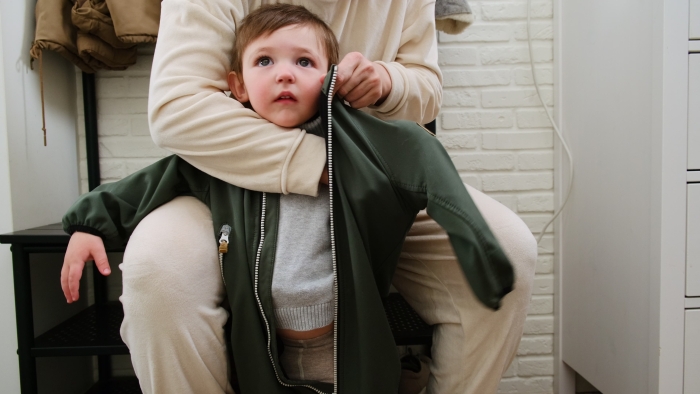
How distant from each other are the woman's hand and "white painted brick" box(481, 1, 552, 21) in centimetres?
74

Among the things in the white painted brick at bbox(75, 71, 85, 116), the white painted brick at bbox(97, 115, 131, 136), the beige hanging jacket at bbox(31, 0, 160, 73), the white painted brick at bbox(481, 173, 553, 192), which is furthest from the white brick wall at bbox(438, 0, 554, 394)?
the white painted brick at bbox(75, 71, 85, 116)

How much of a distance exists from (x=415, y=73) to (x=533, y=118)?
0.65 meters

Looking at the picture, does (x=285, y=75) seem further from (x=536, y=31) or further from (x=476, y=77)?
(x=536, y=31)

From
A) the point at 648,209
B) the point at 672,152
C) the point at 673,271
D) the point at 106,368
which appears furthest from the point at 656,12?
the point at 106,368

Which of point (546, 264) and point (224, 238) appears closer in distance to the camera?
point (224, 238)

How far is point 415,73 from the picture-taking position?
0.93m

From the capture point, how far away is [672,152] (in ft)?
2.83

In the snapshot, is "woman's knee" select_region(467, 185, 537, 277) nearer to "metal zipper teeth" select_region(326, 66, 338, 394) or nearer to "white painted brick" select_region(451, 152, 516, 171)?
"metal zipper teeth" select_region(326, 66, 338, 394)

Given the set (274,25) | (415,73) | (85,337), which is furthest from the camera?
(85,337)

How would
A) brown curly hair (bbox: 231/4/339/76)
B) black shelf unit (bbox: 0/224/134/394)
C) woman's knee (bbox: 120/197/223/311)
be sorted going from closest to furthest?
1. woman's knee (bbox: 120/197/223/311)
2. brown curly hair (bbox: 231/4/339/76)
3. black shelf unit (bbox: 0/224/134/394)

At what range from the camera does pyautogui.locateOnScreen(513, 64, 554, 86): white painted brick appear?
142 centimetres

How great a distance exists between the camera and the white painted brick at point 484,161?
4.73 feet

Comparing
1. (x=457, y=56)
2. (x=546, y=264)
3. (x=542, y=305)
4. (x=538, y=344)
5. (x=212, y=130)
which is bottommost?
(x=538, y=344)

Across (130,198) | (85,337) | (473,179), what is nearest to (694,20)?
(473,179)
